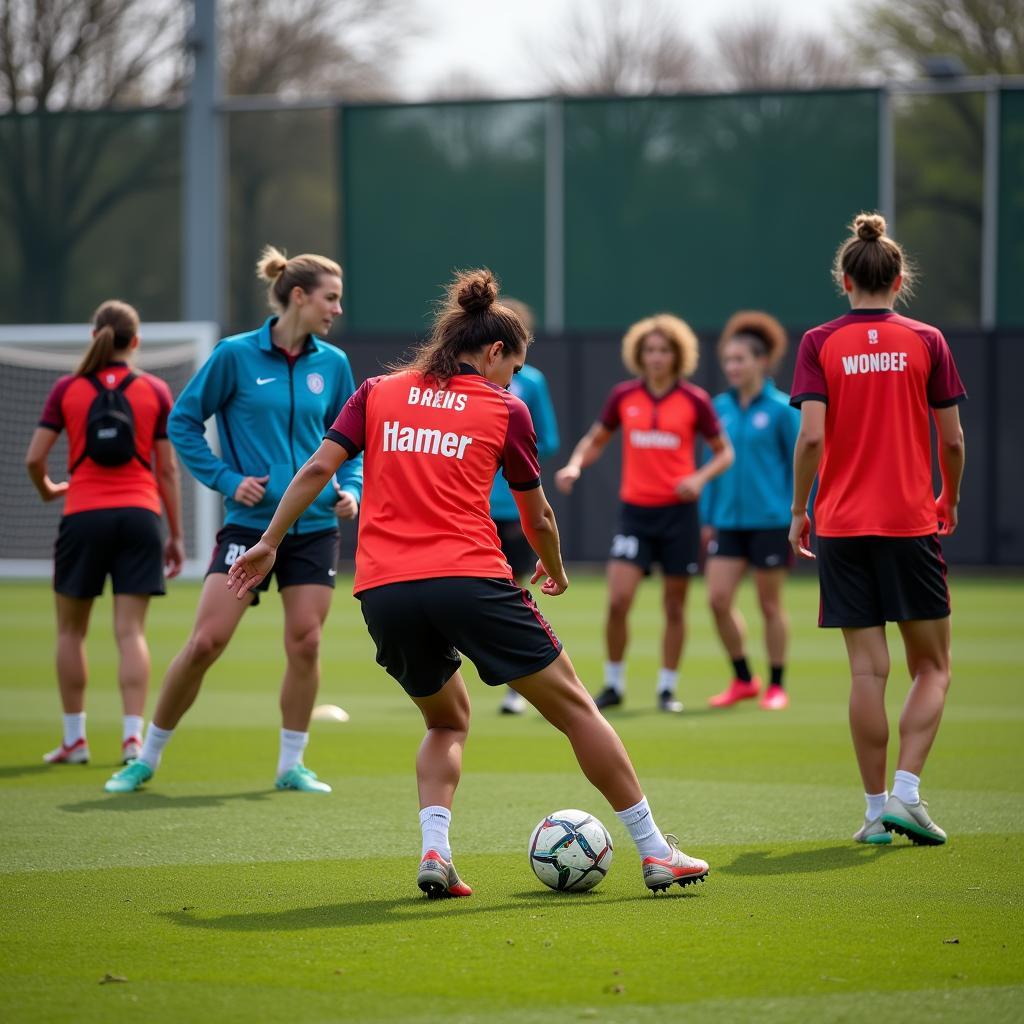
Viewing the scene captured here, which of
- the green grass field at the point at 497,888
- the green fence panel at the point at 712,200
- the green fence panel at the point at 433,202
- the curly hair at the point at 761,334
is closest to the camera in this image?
the green grass field at the point at 497,888

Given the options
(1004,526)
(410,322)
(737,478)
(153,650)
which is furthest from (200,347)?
(1004,526)

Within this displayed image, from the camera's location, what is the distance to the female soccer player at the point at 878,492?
20.8 feet

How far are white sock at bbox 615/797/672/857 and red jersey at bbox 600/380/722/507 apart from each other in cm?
532

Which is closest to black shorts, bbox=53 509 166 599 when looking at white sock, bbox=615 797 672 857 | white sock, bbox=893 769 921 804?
white sock, bbox=615 797 672 857

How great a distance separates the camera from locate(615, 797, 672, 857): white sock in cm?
535

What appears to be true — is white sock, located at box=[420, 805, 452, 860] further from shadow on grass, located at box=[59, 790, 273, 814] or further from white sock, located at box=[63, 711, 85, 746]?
white sock, located at box=[63, 711, 85, 746]

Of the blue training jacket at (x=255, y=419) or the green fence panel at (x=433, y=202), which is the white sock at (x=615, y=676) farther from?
the green fence panel at (x=433, y=202)

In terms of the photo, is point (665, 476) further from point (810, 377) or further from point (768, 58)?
point (768, 58)

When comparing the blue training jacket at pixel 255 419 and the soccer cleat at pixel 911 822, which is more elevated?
the blue training jacket at pixel 255 419

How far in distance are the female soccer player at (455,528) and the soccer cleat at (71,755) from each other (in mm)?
3433

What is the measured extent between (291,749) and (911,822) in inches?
115

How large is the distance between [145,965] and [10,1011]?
1.61 ft

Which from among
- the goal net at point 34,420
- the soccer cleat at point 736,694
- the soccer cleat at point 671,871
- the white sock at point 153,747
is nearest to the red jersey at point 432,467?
the soccer cleat at point 671,871

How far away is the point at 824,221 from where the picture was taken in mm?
24453
